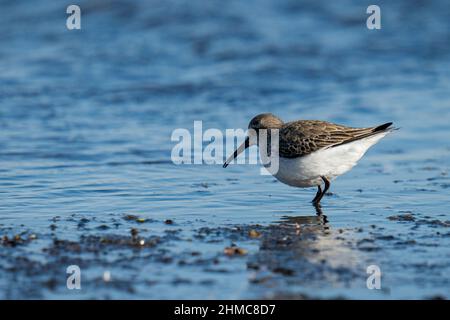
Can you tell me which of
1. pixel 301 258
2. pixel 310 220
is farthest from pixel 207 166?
pixel 301 258

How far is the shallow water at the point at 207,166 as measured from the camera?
649cm

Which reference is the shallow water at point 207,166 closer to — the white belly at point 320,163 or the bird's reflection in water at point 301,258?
the bird's reflection in water at point 301,258

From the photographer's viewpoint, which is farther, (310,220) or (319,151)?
(319,151)

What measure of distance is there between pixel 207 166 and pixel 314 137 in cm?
261

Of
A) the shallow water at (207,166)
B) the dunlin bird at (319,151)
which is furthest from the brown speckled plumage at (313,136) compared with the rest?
the shallow water at (207,166)

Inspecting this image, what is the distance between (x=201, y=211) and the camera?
8.85 meters

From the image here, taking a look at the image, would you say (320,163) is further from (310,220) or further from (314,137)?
(310,220)

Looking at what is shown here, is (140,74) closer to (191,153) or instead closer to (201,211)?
(191,153)

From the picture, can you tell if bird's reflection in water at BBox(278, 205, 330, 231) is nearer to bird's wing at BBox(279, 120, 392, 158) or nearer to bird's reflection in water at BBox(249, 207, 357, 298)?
bird's reflection in water at BBox(249, 207, 357, 298)

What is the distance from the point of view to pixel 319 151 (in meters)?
9.02

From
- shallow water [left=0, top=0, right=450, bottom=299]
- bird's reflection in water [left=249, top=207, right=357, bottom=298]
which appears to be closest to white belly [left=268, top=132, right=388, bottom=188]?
shallow water [left=0, top=0, right=450, bottom=299]

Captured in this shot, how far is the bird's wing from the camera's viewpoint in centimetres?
898

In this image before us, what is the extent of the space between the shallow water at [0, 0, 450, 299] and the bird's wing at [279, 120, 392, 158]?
27.8 inches

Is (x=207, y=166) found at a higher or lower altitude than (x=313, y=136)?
lower
